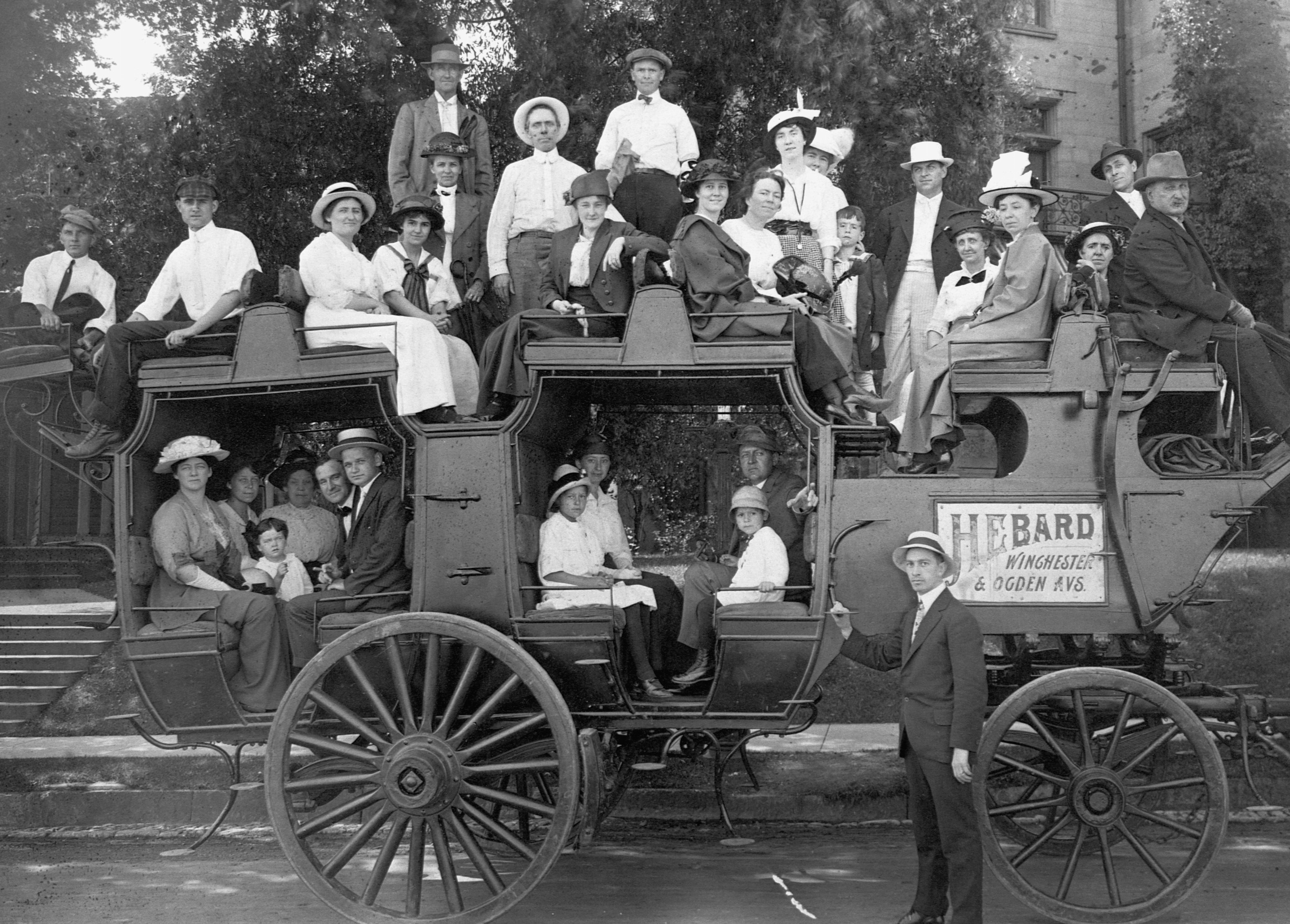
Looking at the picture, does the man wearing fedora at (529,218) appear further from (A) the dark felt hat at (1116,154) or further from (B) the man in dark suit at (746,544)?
(A) the dark felt hat at (1116,154)

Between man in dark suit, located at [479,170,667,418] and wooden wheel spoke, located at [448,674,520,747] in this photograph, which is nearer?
wooden wheel spoke, located at [448,674,520,747]

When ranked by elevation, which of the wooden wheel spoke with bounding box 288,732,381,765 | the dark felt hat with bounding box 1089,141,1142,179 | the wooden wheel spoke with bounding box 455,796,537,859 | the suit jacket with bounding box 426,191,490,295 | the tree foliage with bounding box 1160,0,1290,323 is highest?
the tree foliage with bounding box 1160,0,1290,323

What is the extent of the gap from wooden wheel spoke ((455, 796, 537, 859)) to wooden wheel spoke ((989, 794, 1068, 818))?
1713mm

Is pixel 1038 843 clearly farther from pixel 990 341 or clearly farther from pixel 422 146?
pixel 422 146

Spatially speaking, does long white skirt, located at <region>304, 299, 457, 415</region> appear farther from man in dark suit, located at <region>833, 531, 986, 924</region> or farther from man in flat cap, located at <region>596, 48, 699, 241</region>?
man in dark suit, located at <region>833, 531, 986, 924</region>

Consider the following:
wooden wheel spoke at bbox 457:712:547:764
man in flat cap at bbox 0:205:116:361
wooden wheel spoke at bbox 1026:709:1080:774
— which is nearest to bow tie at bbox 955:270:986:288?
wooden wheel spoke at bbox 1026:709:1080:774

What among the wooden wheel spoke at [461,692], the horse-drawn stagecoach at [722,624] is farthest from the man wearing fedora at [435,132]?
the wooden wheel spoke at [461,692]

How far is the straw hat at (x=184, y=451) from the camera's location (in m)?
5.81

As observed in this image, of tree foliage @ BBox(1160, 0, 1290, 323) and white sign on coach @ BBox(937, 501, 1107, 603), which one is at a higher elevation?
tree foliage @ BBox(1160, 0, 1290, 323)

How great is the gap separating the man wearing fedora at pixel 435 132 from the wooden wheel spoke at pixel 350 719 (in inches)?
137

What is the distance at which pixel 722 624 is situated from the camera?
529 cm

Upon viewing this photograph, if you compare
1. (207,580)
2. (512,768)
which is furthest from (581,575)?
(207,580)

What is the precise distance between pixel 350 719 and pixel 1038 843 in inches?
102

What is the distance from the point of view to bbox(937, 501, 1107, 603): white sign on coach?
5289mm
